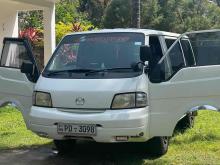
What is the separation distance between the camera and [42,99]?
6.71 metres

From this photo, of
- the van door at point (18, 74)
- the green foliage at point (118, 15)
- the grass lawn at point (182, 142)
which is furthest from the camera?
the green foliage at point (118, 15)

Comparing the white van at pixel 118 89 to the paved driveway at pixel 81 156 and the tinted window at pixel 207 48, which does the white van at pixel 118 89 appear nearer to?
the tinted window at pixel 207 48

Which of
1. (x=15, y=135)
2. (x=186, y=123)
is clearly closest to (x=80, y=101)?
(x=15, y=135)

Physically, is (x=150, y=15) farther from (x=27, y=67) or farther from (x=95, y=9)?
(x=27, y=67)

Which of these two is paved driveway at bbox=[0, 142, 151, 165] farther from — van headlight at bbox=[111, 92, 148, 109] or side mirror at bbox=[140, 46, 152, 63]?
side mirror at bbox=[140, 46, 152, 63]

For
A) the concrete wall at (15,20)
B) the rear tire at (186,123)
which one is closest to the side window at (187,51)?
the rear tire at (186,123)

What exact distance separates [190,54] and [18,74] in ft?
8.71

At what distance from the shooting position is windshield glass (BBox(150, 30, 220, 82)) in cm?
672

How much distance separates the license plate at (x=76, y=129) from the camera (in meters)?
6.30

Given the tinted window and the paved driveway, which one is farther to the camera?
the paved driveway

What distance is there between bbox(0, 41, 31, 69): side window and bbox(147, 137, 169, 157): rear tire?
2257 millimetres

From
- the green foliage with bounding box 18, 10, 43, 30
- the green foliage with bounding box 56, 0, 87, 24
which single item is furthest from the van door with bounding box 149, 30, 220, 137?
the green foliage with bounding box 56, 0, 87, 24

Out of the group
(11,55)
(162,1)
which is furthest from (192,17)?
(11,55)

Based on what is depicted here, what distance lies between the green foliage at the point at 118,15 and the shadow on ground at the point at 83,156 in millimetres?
22398
